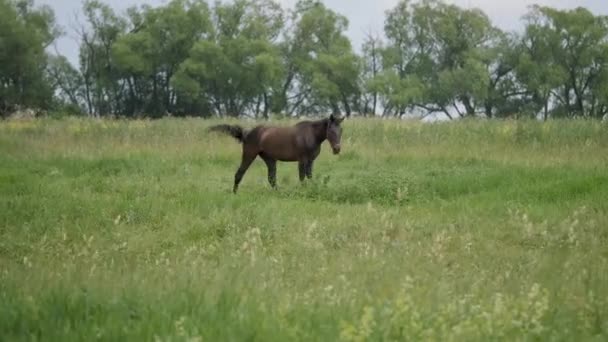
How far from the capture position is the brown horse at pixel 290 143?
1326cm

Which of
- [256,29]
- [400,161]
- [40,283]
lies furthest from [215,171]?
[256,29]

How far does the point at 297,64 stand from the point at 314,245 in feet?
214

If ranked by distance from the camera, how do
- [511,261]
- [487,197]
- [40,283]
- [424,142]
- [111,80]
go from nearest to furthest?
[40,283] → [511,261] → [487,197] → [424,142] → [111,80]

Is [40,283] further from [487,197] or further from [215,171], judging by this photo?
[215,171]

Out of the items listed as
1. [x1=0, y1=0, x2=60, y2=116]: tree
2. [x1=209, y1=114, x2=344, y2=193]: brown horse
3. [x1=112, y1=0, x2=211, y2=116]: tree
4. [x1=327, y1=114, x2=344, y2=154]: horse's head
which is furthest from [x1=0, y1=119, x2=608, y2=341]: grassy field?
[x1=112, y1=0, x2=211, y2=116]: tree

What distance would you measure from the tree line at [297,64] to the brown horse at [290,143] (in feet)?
157

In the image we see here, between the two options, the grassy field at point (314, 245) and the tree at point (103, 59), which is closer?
the grassy field at point (314, 245)

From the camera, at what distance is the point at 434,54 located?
71.4m

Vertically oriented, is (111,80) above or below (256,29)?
below

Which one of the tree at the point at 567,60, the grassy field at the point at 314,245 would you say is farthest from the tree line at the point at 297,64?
the grassy field at the point at 314,245

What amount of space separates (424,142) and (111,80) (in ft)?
184

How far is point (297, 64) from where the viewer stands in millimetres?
71562

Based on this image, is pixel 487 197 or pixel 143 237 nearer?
pixel 143 237

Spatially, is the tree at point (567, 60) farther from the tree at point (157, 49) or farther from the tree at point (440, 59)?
the tree at point (157, 49)
